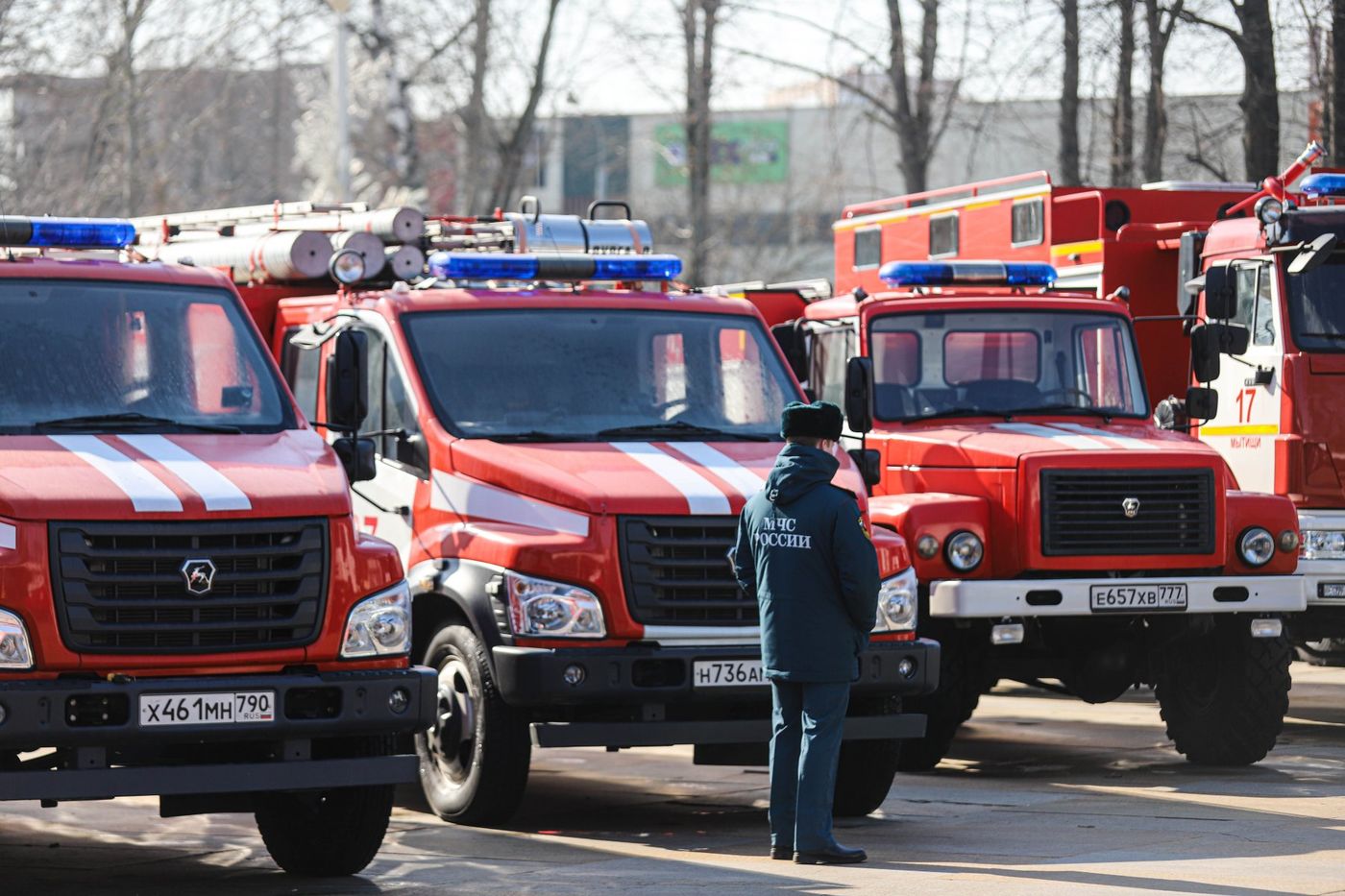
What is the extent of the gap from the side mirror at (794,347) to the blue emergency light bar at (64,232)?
404cm

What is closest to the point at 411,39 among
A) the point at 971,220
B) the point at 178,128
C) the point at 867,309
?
the point at 178,128

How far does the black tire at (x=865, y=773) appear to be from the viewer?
1057cm

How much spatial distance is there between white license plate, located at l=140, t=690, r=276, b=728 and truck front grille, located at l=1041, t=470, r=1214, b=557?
16.3 ft

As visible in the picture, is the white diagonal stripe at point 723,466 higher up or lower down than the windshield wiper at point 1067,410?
lower down

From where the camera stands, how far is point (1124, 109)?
24000 mm

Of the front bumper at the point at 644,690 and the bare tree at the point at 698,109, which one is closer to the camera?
the front bumper at the point at 644,690

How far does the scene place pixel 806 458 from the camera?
920cm

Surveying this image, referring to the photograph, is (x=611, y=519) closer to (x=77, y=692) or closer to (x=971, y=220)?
(x=77, y=692)

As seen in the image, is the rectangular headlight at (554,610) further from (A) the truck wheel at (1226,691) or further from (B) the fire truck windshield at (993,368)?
(A) the truck wheel at (1226,691)

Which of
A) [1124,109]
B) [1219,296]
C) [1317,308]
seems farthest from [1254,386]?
[1124,109]

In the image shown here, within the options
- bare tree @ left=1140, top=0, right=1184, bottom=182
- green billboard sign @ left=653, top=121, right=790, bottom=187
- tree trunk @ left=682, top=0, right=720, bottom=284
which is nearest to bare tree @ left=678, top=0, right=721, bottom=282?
tree trunk @ left=682, top=0, right=720, bottom=284

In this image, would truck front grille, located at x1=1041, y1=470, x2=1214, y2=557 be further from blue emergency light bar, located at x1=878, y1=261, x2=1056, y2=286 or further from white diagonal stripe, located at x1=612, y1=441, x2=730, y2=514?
white diagonal stripe, located at x1=612, y1=441, x2=730, y2=514

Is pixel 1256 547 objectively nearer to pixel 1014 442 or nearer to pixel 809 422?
pixel 1014 442

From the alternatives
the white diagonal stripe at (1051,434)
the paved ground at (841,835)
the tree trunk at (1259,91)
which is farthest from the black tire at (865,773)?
the tree trunk at (1259,91)
